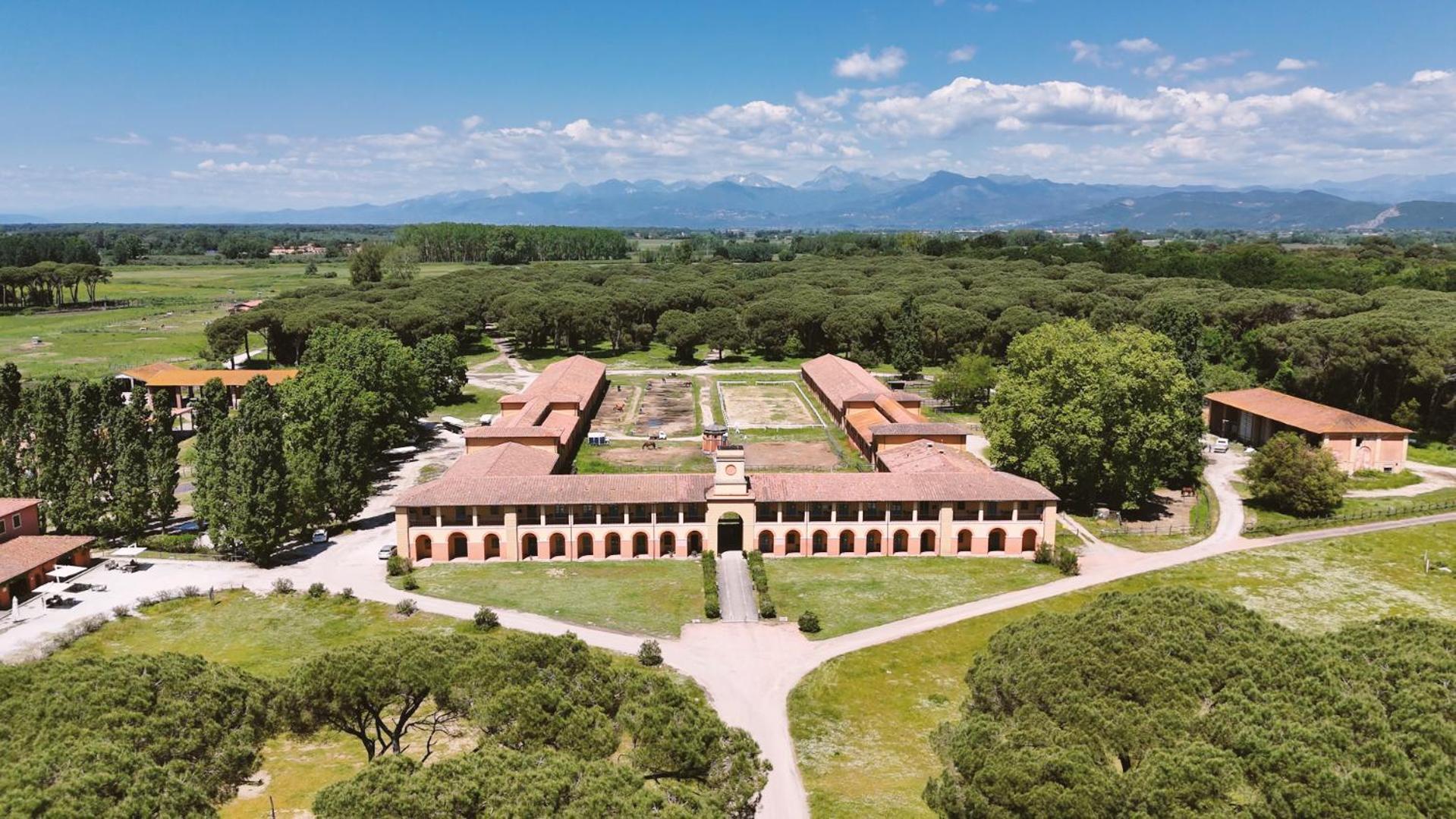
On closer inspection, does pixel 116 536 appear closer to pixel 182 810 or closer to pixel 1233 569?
pixel 182 810

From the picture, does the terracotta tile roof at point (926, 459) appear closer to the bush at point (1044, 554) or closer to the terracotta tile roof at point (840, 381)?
the bush at point (1044, 554)

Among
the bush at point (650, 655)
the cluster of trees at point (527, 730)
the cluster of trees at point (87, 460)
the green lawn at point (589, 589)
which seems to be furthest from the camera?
the cluster of trees at point (87, 460)

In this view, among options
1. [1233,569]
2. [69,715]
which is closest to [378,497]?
[69,715]

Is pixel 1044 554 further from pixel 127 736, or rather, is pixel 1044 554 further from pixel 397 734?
pixel 127 736

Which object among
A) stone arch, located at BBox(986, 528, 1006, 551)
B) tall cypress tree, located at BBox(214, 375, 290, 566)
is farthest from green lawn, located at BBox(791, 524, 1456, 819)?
tall cypress tree, located at BBox(214, 375, 290, 566)

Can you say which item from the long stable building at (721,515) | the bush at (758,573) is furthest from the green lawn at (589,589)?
the bush at (758,573)
